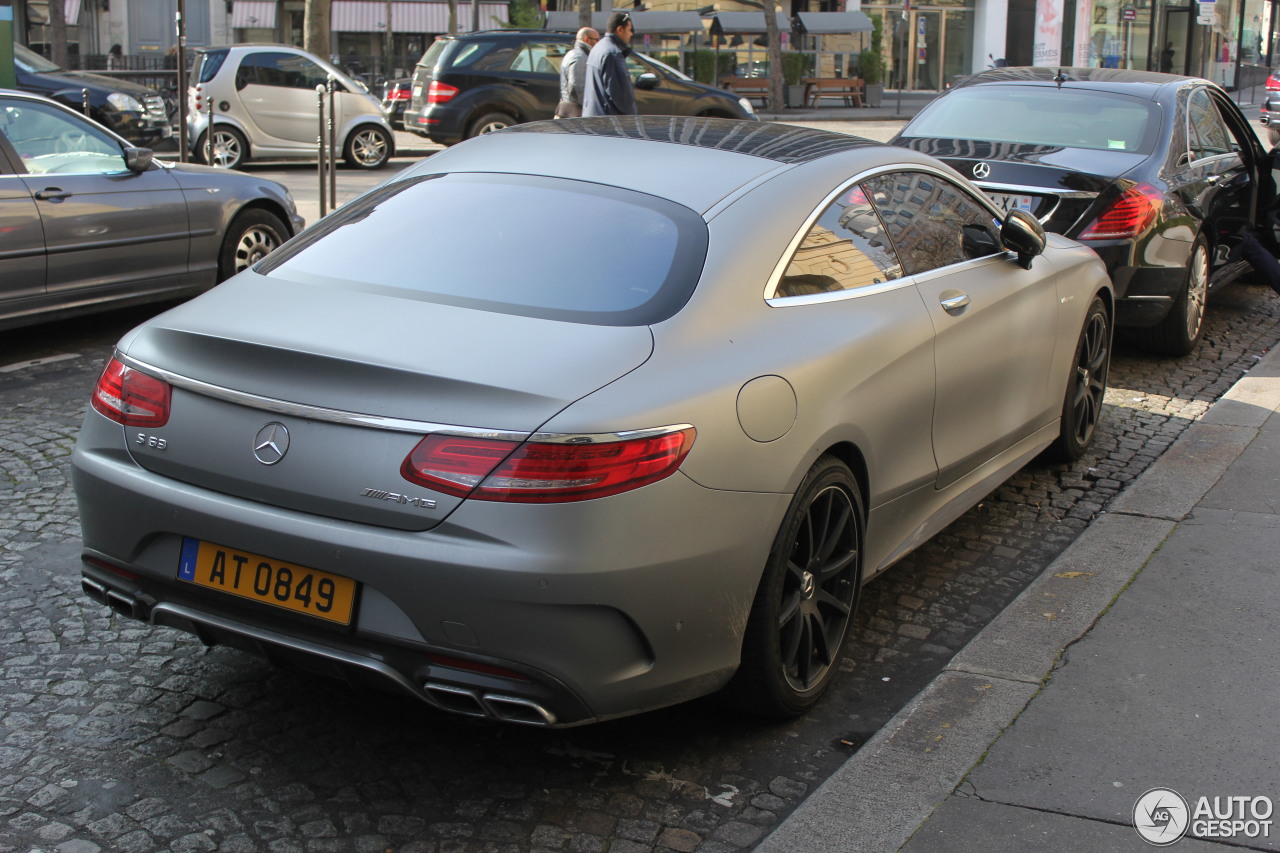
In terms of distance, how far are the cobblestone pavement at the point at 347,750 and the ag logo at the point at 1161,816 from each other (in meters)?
0.74

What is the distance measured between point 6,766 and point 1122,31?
47193mm

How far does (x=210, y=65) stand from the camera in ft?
58.6

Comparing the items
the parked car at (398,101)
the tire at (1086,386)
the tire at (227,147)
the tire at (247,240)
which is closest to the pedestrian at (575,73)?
the tire at (247,240)

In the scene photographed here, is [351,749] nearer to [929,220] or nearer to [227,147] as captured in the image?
[929,220]

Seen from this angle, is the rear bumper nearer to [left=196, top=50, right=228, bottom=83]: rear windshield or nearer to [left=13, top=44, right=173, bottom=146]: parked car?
[left=196, top=50, right=228, bottom=83]: rear windshield

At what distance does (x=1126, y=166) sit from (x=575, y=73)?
23.1 feet

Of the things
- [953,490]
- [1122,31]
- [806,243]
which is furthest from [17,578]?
[1122,31]

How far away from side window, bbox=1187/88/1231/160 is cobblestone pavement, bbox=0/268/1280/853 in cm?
463

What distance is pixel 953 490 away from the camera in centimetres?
450

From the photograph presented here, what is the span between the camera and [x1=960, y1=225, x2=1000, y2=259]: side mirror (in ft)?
15.6

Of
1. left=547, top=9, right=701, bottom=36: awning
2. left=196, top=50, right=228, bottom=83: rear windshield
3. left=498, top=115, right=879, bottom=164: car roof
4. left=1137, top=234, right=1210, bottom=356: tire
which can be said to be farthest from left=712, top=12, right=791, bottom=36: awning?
left=498, top=115, right=879, bottom=164: car roof

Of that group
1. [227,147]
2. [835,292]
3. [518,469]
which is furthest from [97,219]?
[227,147]

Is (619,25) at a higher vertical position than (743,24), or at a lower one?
lower

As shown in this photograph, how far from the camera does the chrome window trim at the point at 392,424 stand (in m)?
2.85
